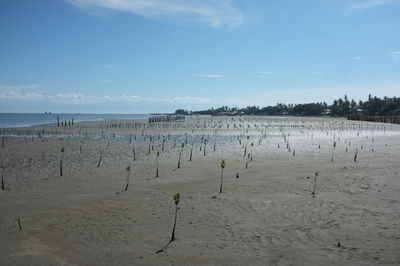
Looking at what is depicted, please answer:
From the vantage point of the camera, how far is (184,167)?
Answer: 20.2m

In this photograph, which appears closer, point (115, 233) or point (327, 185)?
point (115, 233)

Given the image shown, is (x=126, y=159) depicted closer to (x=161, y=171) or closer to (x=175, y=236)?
(x=161, y=171)

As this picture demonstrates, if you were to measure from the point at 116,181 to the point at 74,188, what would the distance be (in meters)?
2.01

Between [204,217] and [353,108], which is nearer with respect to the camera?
[204,217]

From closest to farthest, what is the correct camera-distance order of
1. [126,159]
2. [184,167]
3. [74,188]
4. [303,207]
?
1. [303,207]
2. [74,188]
3. [184,167]
4. [126,159]

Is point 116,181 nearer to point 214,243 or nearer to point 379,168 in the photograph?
point 214,243

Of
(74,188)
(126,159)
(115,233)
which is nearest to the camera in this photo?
(115,233)

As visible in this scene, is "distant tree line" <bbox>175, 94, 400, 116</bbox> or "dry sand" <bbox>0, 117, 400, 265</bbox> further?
"distant tree line" <bbox>175, 94, 400, 116</bbox>

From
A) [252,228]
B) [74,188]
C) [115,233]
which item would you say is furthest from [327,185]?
[74,188]

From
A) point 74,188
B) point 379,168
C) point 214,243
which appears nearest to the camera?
point 214,243

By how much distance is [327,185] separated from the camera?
47.4 ft

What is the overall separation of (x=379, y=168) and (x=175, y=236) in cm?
1438

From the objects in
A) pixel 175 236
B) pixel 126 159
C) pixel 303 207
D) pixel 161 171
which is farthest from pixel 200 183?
pixel 126 159

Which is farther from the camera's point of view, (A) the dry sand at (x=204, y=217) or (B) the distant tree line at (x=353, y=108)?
(B) the distant tree line at (x=353, y=108)
